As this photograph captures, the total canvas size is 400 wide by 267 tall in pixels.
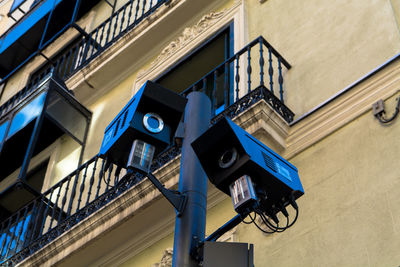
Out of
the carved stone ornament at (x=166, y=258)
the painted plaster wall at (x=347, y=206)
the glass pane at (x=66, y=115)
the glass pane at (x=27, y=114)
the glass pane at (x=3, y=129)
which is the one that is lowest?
the painted plaster wall at (x=347, y=206)

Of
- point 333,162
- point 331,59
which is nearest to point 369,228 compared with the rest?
point 333,162

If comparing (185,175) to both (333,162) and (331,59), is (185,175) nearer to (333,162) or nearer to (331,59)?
(333,162)

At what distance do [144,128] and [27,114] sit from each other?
23.4 feet

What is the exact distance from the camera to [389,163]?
19.0 ft

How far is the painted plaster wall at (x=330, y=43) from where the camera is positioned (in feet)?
22.8

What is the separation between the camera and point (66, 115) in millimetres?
10922

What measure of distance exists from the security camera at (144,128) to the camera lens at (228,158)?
1.55 ft

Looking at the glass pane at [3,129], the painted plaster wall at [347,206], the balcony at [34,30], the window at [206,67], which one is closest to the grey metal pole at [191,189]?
the painted plaster wall at [347,206]

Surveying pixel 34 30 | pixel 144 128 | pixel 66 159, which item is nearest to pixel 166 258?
pixel 144 128

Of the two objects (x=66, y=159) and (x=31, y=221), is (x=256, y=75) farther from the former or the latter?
(x=66, y=159)

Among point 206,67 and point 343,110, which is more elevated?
point 206,67

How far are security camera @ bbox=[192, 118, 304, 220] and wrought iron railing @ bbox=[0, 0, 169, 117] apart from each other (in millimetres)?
7091

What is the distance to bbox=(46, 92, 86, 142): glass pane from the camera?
428 inches

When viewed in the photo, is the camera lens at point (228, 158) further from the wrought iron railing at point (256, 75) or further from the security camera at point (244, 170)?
the wrought iron railing at point (256, 75)
